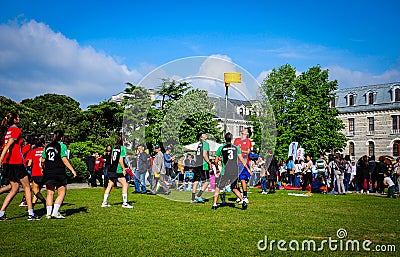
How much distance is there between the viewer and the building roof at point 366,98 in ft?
239

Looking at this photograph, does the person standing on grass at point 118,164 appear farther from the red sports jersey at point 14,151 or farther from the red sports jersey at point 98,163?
the red sports jersey at point 98,163

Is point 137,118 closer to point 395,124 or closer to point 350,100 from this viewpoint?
point 395,124

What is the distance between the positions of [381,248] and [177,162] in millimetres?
20547

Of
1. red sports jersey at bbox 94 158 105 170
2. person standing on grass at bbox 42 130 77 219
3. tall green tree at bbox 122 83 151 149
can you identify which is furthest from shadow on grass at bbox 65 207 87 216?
red sports jersey at bbox 94 158 105 170

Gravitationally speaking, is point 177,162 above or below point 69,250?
above

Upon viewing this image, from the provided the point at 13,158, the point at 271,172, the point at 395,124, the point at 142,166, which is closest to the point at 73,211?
the point at 13,158

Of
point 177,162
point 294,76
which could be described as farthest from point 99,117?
point 177,162

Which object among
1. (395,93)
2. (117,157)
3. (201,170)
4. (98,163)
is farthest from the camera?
(395,93)

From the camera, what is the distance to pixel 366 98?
7681cm

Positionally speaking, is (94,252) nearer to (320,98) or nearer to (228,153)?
(228,153)

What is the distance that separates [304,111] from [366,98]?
27130 millimetres

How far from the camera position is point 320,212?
500 inches

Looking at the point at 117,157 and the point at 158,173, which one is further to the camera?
the point at 158,173

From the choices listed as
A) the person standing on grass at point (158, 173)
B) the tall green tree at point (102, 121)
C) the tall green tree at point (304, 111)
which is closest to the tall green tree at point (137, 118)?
the person standing on grass at point (158, 173)
